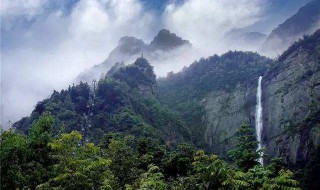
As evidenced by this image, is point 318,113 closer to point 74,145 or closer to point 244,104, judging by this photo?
point 244,104

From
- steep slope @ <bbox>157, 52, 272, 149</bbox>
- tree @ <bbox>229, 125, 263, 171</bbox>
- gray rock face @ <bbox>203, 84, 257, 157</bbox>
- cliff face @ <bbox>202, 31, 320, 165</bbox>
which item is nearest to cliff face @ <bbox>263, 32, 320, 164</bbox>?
cliff face @ <bbox>202, 31, 320, 165</bbox>

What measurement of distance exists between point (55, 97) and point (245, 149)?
85102 mm

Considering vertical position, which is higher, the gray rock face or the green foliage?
the gray rock face

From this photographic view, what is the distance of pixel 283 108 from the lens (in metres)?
92.0

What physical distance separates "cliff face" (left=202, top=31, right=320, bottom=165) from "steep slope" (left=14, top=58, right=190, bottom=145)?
12.9 metres

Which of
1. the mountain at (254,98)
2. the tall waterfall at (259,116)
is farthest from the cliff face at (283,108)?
the tall waterfall at (259,116)

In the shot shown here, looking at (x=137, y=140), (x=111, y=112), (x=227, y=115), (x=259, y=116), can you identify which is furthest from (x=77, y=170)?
(x=227, y=115)

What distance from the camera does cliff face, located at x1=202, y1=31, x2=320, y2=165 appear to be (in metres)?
74.4

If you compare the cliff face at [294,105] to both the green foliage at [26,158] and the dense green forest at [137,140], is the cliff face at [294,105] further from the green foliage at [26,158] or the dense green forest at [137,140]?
the green foliage at [26,158]

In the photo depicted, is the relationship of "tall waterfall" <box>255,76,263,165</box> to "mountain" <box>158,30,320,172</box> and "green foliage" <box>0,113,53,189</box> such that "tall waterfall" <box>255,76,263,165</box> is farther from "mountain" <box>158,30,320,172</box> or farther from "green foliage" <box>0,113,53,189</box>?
"green foliage" <box>0,113,53,189</box>

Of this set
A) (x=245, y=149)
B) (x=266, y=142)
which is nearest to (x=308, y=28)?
(x=266, y=142)

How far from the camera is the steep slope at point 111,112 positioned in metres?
87.9

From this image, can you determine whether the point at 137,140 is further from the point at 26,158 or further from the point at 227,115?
the point at 227,115

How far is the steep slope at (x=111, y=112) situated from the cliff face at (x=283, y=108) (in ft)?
42.3
